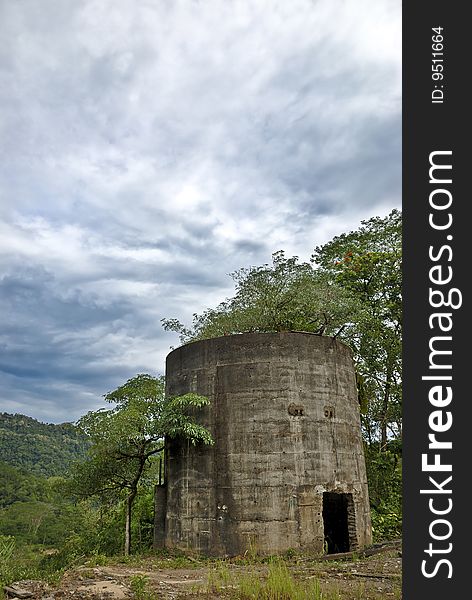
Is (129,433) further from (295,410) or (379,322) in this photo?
(379,322)

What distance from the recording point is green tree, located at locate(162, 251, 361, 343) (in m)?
17.6

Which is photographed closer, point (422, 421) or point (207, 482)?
point (422, 421)

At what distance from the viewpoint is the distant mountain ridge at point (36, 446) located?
6027 cm

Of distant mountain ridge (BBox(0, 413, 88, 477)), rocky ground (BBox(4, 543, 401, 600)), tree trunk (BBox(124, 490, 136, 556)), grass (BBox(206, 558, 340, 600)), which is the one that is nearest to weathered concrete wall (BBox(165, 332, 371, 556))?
rocky ground (BBox(4, 543, 401, 600))

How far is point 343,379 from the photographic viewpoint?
15.2 meters

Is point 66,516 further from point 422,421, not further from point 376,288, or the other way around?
point 422,421

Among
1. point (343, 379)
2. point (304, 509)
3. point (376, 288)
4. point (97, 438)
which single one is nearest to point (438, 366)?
point (304, 509)

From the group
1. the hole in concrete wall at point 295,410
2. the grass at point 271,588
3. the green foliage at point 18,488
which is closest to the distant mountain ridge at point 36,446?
the green foliage at point 18,488

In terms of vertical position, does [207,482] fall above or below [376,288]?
below

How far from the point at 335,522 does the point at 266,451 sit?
14.8ft

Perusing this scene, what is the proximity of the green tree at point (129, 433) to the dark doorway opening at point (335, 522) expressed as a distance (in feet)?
15.2

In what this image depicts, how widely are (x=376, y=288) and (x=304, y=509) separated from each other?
39.7 ft

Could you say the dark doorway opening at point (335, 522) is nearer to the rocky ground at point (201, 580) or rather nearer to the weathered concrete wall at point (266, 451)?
the weathered concrete wall at point (266, 451)

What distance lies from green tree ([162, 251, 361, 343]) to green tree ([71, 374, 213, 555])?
365 cm
